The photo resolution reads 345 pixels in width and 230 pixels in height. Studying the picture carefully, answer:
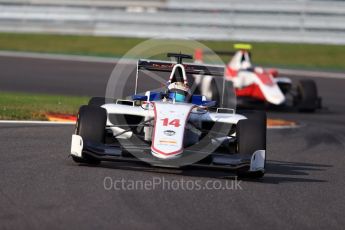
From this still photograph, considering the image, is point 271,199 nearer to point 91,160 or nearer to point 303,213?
point 303,213

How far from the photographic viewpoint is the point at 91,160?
394 inches

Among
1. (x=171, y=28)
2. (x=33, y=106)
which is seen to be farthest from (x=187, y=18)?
(x=33, y=106)

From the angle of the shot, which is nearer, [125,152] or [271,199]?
[271,199]

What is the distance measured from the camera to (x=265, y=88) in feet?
64.0

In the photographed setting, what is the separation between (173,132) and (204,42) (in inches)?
799

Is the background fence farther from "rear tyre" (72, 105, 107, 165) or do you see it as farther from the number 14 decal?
the number 14 decal

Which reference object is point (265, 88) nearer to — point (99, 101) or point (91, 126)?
point (99, 101)

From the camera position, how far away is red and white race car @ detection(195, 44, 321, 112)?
1947 cm

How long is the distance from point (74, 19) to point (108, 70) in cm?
505

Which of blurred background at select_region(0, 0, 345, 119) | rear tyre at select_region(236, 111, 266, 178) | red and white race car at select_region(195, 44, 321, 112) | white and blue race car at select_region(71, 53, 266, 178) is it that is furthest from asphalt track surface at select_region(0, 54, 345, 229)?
blurred background at select_region(0, 0, 345, 119)

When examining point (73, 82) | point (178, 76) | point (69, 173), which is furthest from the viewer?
point (73, 82)

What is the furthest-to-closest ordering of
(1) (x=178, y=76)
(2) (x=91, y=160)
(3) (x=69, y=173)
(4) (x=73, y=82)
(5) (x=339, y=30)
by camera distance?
(5) (x=339, y=30) → (4) (x=73, y=82) → (1) (x=178, y=76) → (2) (x=91, y=160) → (3) (x=69, y=173)

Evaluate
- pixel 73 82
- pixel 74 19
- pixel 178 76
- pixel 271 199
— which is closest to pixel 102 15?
pixel 74 19

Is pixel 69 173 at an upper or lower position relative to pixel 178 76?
lower
